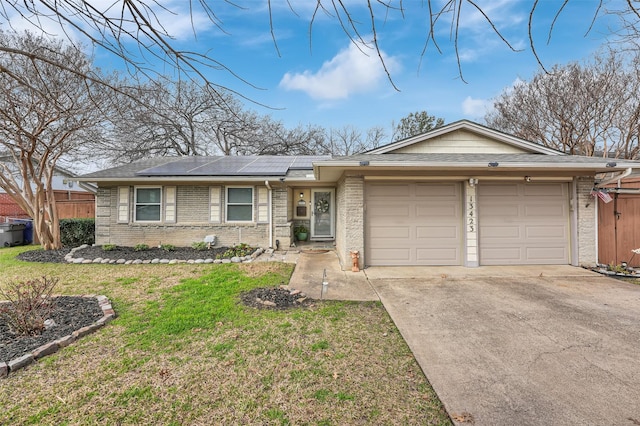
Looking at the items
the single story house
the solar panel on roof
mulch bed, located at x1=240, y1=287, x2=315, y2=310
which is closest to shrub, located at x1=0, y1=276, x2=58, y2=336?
mulch bed, located at x1=240, y1=287, x2=315, y2=310

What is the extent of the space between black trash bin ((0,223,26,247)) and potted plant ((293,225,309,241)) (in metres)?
11.3

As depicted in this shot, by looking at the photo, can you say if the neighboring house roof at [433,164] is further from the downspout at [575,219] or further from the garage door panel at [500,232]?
the garage door panel at [500,232]

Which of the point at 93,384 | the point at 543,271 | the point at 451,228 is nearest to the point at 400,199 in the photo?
the point at 451,228

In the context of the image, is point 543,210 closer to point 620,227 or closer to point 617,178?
point 617,178

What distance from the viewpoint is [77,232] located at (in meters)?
10.4

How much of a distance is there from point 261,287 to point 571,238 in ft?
25.4

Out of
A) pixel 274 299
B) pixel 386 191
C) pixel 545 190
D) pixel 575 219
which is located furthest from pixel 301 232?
pixel 575 219

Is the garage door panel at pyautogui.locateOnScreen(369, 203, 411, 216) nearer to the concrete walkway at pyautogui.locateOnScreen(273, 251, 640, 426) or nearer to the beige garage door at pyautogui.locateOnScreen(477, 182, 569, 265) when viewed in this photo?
the concrete walkway at pyautogui.locateOnScreen(273, 251, 640, 426)

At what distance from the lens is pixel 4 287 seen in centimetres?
551

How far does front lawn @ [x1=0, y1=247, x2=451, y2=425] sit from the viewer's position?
2.14m

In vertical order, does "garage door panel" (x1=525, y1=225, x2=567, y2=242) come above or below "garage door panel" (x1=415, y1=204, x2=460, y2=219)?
below

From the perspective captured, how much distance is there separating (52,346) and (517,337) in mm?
5397

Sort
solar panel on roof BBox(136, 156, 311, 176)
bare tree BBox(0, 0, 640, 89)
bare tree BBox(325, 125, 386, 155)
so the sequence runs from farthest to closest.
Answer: bare tree BBox(325, 125, 386, 155) < solar panel on roof BBox(136, 156, 311, 176) < bare tree BBox(0, 0, 640, 89)

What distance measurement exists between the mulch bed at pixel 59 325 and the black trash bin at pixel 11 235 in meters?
10.1
